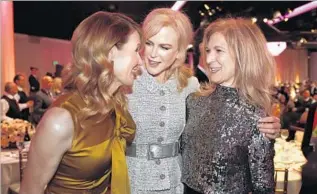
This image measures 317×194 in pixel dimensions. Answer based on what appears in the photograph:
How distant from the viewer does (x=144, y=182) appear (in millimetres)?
1753

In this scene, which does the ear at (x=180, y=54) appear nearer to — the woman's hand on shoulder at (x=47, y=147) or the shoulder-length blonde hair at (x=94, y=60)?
the shoulder-length blonde hair at (x=94, y=60)

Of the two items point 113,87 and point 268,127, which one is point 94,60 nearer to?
point 113,87

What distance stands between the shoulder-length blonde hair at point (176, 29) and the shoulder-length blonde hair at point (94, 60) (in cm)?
43

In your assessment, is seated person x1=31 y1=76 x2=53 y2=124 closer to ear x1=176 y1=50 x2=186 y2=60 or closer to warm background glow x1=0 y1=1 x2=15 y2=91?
warm background glow x1=0 y1=1 x2=15 y2=91

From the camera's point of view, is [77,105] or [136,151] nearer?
[77,105]

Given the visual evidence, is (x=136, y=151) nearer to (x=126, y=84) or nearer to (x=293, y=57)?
(x=126, y=84)

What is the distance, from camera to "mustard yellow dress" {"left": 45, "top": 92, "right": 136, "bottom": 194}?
1.25 m

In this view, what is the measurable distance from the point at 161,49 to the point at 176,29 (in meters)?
0.12

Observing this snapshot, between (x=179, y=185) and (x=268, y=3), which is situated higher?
(x=268, y=3)

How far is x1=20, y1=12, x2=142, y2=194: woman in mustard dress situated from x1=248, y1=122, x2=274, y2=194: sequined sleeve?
49cm

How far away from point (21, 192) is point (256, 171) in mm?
833

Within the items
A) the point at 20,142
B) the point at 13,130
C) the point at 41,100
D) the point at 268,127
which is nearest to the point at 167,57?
the point at 268,127

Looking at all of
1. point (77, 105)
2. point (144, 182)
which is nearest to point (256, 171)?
point (144, 182)

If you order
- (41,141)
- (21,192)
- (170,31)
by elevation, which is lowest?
(21,192)
